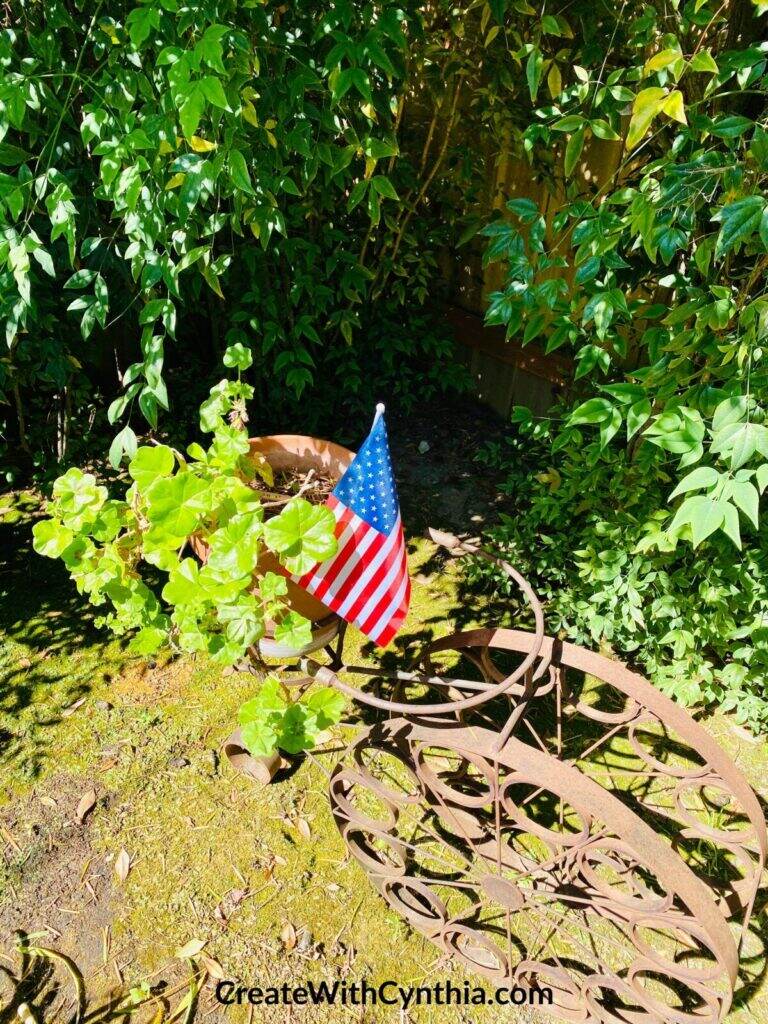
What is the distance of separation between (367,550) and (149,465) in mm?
536

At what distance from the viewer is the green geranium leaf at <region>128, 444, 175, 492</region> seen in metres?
1.65

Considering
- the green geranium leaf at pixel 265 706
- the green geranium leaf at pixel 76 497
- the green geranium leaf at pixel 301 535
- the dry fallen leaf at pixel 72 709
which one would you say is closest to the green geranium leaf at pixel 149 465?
the green geranium leaf at pixel 76 497

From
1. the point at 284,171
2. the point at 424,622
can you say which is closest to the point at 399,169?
the point at 284,171

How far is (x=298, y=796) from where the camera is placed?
2.41m

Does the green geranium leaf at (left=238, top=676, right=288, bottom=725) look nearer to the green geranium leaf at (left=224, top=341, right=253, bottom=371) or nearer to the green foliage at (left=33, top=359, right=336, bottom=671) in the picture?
the green foliage at (left=33, top=359, right=336, bottom=671)

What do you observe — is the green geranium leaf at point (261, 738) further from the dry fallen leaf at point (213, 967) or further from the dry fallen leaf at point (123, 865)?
the dry fallen leaf at point (123, 865)

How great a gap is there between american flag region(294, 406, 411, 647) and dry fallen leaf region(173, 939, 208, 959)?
1076 millimetres

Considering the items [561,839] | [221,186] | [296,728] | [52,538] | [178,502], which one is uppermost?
[221,186]

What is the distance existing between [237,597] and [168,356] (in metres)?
2.74

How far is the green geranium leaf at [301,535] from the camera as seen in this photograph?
1.51 meters

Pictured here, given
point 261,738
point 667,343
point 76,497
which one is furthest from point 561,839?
point 76,497

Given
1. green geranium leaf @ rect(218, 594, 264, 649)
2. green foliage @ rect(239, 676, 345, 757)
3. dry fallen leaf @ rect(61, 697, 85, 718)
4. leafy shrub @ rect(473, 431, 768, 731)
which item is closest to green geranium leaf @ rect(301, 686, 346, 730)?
green foliage @ rect(239, 676, 345, 757)

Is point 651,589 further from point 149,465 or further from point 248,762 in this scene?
point 149,465

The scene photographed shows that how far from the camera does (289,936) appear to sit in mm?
2055
